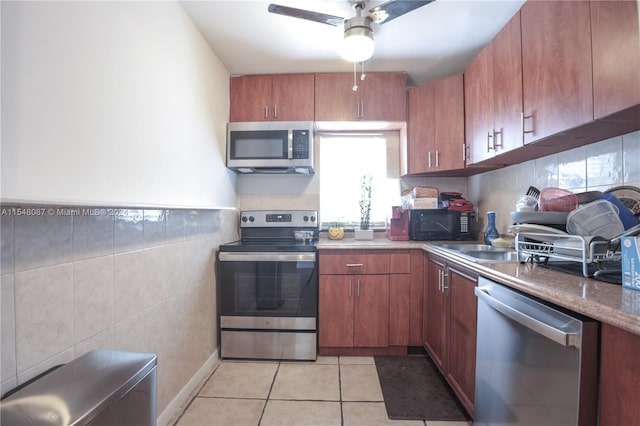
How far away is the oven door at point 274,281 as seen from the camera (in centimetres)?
209

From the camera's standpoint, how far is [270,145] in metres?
2.34

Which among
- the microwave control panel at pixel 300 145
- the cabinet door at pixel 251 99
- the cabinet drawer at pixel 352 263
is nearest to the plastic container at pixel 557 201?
the cabinet drawer at pixel 352 263

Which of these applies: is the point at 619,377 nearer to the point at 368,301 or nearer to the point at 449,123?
the point at 368,301

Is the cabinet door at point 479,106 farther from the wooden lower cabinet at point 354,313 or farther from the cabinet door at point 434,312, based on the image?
the wooden lower cabinet at point 354,313

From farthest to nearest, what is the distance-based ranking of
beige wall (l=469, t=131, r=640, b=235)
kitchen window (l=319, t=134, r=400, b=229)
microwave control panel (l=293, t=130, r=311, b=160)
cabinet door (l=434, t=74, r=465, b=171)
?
kitchen window (l=319, t=134, r=400, b=229) < microwave control panel (l=293, t=130, r=311, b=160) < cabinet door (l=434, t=74, r=465, b=171) < beige wall (l=469, t=131, r=640, b=235)

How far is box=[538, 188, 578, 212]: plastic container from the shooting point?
1.21 metres

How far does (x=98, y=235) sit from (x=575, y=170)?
231 cm

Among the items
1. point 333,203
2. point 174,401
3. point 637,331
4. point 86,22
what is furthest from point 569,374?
point 333,203

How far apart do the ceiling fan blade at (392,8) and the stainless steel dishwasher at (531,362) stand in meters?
1.40

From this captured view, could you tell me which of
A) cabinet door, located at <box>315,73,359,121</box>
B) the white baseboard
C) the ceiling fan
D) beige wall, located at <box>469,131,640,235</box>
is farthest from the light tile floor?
the ceiling fan

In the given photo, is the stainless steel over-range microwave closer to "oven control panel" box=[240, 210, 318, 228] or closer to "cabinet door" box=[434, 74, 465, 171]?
"oven control panel" box=[240, 210, 318, 228]

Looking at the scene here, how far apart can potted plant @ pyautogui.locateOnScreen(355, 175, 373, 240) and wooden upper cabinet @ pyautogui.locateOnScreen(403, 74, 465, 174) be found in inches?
16.2

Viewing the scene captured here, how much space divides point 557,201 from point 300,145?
1727 mm

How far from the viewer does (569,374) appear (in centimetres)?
78
